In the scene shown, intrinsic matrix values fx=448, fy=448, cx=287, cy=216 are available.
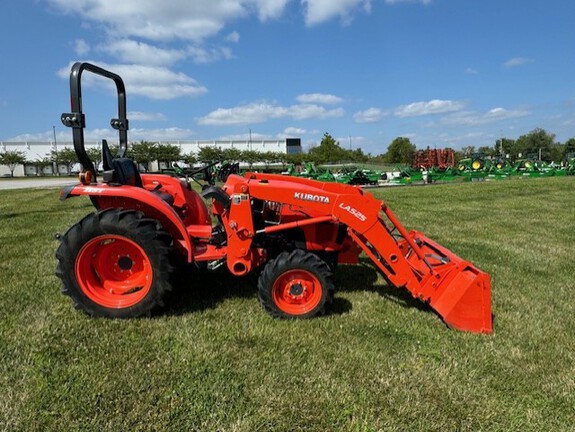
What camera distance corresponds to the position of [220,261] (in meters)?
3.90

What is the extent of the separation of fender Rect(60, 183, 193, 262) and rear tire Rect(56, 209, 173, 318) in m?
0.13

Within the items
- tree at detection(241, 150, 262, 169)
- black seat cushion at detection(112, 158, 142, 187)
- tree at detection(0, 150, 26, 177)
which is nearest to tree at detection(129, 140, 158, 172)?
tree at detection(241, 150, 262, 169)

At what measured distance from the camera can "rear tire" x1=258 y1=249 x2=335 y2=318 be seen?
12.1 feet

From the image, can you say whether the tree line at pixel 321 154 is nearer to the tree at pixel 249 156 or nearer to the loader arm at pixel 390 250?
the tree at pixel 249 156

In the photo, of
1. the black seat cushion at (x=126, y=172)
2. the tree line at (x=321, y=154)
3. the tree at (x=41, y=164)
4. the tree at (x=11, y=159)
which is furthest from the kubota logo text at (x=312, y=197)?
the tree at (x=41, y=164)

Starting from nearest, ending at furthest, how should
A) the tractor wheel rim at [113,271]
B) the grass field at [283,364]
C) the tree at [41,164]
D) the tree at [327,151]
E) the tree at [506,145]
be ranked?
the grass field at [283,364] → the tractor wheel rim at [113,271] → the tree at [327,151] → the tree at [41,164] → the tree at [506,145]

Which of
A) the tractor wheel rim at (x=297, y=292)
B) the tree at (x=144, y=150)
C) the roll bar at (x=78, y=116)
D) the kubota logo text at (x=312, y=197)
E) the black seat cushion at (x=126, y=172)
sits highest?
the tree at (x=144, y=150)

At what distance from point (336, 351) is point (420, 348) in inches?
24.4

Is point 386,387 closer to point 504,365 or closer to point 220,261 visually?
point 504,365

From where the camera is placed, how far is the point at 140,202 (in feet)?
12.9

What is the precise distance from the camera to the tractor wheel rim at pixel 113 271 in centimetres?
371

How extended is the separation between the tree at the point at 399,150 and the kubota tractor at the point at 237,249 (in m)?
60.5

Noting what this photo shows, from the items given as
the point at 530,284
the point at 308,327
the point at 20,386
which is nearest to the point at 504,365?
the point at 308,327

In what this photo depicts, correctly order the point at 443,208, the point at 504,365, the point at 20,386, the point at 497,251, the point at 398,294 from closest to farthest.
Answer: the point at 20,386 → the point at 504,365 → the point at 398,294 → the point at 497,251 → the point at 443,208
